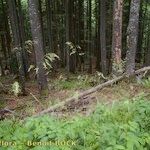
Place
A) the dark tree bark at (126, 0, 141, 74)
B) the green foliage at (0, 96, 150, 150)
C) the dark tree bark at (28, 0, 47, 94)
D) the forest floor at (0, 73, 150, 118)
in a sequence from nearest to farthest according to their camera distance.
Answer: the green foliage at (0, 96, 150, 150)
the forest floor at (0, 73, 150, 118)
the dark tree bark at (28, 0, 47, 94)
the dark tree bark at (126, 0, 141, 74)

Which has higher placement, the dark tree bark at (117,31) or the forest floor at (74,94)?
the dark tree bark at (117,31)

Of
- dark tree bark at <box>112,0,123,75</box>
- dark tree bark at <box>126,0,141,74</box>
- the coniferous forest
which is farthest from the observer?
dark tree bark at <box>112,0,123,75</box>

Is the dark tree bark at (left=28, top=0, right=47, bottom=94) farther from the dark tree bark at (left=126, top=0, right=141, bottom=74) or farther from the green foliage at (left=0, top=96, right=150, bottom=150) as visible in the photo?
the green foliage at (left=0, top=96, right=150, bottom=150)

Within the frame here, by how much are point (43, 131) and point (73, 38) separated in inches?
800

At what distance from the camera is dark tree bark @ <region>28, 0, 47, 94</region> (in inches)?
470

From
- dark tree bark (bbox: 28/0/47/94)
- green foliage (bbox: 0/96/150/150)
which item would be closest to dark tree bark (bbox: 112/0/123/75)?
dark tree bark (bbox: 28/0/47/94)

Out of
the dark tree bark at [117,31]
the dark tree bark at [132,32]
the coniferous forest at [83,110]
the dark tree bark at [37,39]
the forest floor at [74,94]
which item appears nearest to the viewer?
the coniferous forest at [83,110]

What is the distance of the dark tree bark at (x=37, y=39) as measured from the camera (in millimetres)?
11930

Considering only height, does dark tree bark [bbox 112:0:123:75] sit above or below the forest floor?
above

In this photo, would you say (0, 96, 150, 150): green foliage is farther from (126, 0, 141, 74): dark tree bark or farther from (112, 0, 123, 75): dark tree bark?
(126, 0, 141, 74): dark tree bark

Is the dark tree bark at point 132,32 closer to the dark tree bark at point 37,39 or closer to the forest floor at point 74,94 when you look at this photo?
the forest floor at point 74,94

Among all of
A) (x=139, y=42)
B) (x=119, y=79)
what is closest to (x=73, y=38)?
(x=139, y=42)

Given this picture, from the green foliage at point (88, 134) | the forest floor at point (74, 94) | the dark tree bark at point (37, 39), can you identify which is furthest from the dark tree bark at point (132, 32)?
the green foliage at point (88, 134)

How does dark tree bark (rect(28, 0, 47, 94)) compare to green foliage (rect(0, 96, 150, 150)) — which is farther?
dark tree bark (rect(28, 0, 47, 94))
